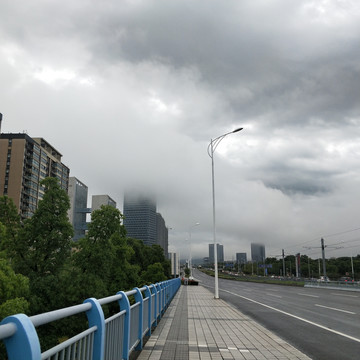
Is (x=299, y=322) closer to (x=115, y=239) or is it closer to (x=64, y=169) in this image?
(x=115, y=239)

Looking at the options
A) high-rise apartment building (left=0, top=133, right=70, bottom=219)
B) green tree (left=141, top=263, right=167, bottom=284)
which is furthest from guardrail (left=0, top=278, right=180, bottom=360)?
high-rise apartment building (left=0, top=133, right=70, bottom=219)

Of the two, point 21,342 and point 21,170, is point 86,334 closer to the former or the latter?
point 21,342

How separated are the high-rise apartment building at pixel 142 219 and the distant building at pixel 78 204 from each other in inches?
878

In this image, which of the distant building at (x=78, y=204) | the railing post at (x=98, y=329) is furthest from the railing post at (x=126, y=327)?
the distant building at (x=78, y=204)

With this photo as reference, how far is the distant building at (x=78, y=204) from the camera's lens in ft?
498

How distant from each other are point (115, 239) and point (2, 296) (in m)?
14.2

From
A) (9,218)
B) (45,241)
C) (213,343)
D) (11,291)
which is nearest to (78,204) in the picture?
(9,218)

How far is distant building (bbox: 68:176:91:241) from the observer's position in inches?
5982

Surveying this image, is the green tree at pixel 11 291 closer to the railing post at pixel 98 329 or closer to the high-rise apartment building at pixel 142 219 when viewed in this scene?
the railing post at pixel 98 329

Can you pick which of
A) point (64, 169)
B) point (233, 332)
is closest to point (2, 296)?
point (233, 332)

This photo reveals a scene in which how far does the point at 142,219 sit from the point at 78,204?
32.1 meters

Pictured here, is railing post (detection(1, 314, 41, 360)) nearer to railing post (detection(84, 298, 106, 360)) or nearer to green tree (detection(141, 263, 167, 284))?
railing post (detection(84, 298, 106, 360))

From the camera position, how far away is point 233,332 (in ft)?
31.3

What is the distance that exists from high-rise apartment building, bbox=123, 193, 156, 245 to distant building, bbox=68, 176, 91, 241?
878 inches
